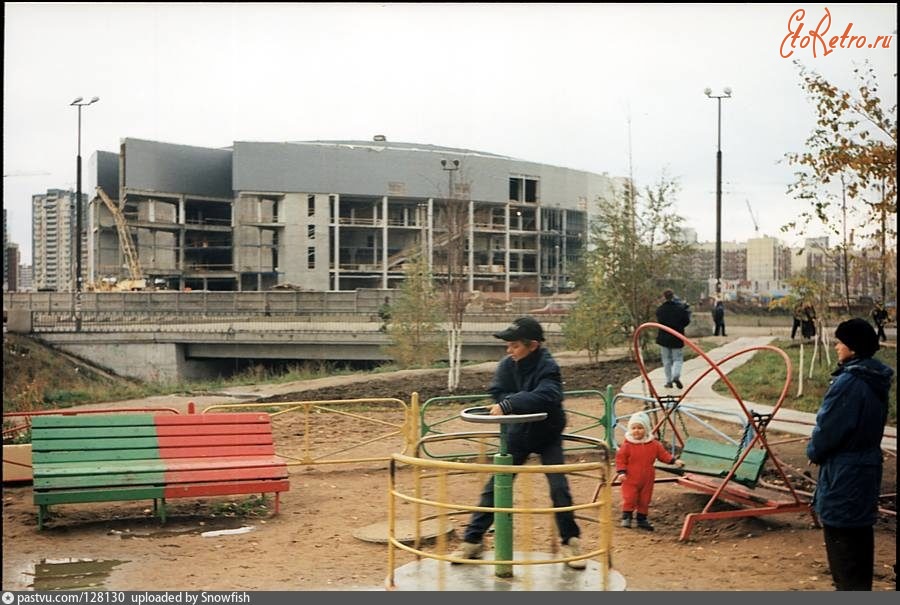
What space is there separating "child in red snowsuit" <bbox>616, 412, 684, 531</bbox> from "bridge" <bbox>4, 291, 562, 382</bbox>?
1228cm

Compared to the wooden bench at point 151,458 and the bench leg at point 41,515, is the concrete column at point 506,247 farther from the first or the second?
the bench leg at point 41,515

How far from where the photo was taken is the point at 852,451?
5648 mm

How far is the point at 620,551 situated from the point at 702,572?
0.76 metres

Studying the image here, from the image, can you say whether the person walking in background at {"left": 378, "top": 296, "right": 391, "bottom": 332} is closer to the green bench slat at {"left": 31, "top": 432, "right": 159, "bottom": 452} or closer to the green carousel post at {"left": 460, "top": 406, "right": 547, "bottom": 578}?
the green bench slat at {"left": 31, "top": 432, "right": 159, "bottom": 452}

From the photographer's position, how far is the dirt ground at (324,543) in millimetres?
6691

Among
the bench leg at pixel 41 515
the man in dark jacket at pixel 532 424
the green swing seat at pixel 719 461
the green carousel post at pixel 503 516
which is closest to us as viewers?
the green carousel post at pixel 503 516

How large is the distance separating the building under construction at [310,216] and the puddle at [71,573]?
14.0 meters

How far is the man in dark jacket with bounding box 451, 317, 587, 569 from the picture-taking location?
6586mm

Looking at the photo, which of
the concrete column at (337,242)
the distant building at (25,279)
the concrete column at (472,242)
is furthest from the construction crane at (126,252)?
the concrete column at (472,242)

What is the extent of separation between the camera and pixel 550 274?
24.5 metres

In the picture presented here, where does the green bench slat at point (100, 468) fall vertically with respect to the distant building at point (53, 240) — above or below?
below

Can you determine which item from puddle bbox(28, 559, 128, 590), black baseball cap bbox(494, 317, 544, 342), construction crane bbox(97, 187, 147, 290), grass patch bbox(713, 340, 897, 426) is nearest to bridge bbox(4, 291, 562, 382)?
construction crane bbox(97, 187, 147, 290)

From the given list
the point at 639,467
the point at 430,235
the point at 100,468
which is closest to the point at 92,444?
the point at 100,468

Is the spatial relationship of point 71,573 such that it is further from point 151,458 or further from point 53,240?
point 53,240
